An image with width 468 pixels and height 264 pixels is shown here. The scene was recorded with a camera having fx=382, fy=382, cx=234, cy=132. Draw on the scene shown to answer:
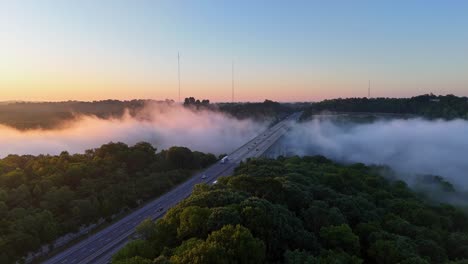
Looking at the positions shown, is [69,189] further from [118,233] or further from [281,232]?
[281,232]

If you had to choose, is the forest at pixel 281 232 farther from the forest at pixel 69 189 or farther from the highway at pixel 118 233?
the forest at pixel 69 189

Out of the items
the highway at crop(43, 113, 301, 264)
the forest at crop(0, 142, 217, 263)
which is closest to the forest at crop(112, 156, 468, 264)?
the highway at crop(43, 113, 301, 264)

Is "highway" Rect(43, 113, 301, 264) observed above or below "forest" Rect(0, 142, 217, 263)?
below

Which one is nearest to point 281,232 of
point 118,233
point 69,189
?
point 118,233

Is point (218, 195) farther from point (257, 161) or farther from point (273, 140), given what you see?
point (273, 140)

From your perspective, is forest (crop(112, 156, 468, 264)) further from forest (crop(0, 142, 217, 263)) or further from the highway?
forest (crop(0, 142, 217, 263))

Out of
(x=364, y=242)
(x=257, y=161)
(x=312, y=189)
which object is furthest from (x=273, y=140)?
(x=364, y=242)
